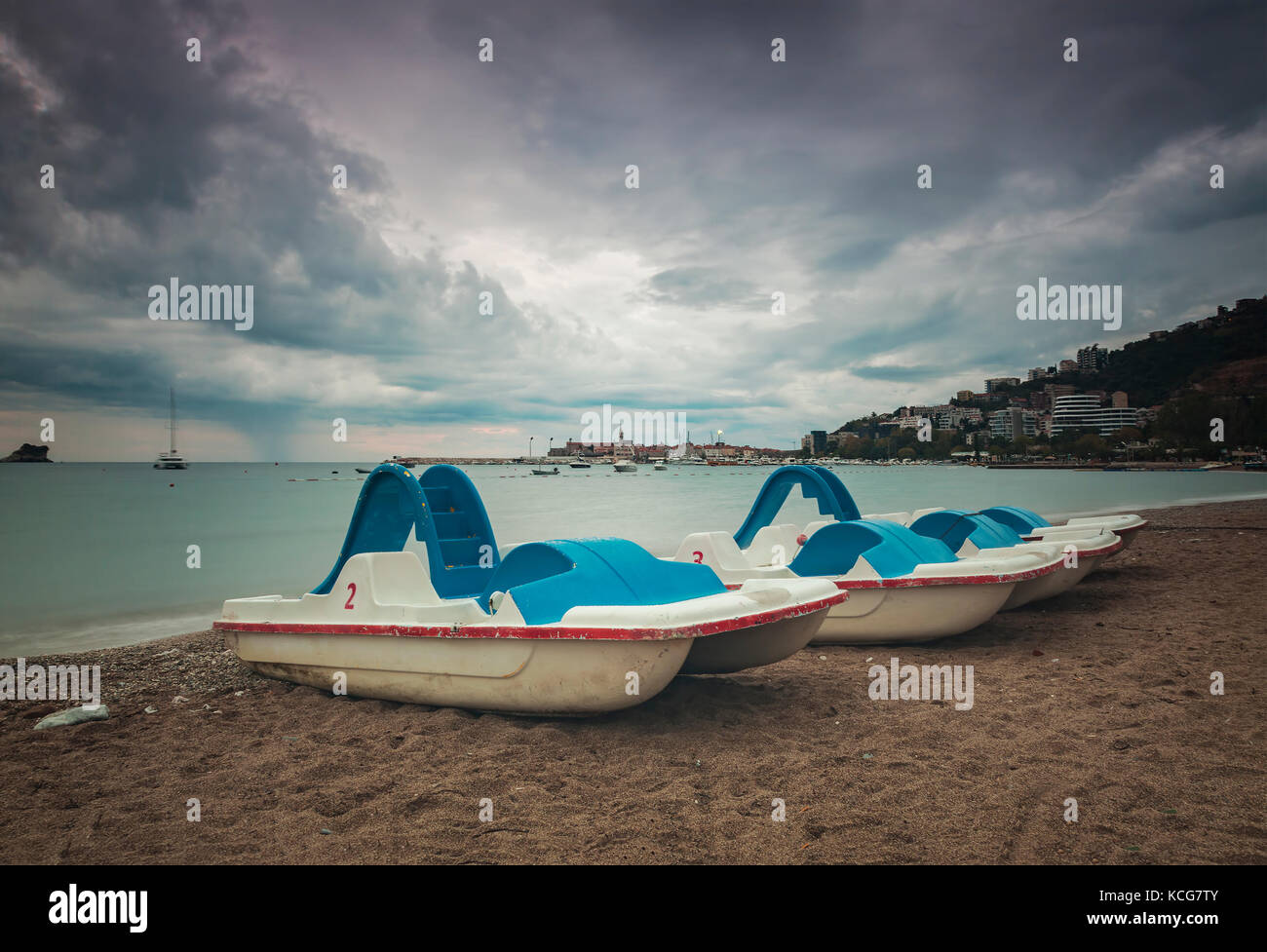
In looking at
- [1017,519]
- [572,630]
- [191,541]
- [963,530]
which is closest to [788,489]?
[963,530]

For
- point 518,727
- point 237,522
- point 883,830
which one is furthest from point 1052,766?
point 237,522

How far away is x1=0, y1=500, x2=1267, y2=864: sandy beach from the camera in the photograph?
3266 mm

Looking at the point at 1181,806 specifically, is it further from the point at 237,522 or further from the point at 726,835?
the point at 237,522

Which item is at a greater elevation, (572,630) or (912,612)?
(572,630)

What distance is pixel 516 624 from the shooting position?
4.61 meters

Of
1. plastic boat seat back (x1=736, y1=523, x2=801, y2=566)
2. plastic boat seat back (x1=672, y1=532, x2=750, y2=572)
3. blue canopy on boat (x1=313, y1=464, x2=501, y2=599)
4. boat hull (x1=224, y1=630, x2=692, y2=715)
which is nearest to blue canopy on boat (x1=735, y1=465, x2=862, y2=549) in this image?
plastic boat seat back (x1=736, y1=523, x2=801, y2=566)

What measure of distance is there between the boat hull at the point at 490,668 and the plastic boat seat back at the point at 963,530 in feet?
18.3

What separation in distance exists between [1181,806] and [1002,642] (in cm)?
400

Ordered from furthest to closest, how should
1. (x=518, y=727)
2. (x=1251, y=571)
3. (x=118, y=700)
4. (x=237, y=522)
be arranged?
(x=237, y=522), (x=1251, y=571), (x=118, y=700), (x=518, y=727)

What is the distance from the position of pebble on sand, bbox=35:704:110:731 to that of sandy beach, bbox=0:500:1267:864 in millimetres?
145

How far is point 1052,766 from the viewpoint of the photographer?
4.02 metres

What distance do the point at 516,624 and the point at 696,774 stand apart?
4.60 feet

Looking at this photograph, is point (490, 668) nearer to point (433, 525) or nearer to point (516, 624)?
point (516, 624)

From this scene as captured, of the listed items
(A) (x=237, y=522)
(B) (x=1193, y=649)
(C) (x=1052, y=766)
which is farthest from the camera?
(A) (x=237, y=522)
